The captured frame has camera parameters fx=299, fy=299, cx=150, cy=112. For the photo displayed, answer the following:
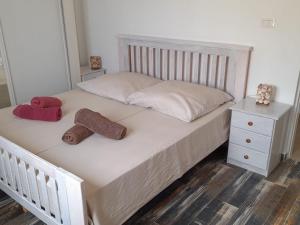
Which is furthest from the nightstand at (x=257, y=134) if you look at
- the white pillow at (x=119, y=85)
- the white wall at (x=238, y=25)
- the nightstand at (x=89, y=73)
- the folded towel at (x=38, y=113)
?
the nightstand at (x=89, y=73)

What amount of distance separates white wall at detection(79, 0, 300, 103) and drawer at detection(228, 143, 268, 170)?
1.69 ft

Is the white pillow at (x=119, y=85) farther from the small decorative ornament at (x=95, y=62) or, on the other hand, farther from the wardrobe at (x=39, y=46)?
the small decorative ornament at (x=95, y=62)

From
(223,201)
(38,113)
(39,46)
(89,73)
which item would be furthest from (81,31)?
(223,201)

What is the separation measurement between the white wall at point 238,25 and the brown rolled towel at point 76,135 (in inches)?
58.0

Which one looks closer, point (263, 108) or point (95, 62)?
point (263, 108)

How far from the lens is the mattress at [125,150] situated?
1.62 metres

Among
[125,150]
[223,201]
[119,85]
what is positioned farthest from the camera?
[119,85]

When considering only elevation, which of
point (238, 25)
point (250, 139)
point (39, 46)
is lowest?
point (250, 139)

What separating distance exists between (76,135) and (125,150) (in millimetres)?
343

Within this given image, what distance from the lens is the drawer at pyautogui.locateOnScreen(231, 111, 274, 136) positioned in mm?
2314

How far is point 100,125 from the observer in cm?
200

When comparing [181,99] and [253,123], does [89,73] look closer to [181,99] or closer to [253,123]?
[181,99]

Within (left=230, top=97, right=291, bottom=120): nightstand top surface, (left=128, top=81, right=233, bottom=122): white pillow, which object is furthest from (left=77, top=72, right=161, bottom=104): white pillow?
(left=230, top=97, right=291, bottom=120): nightstand top surface

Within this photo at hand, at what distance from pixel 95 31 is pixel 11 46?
1.07m
